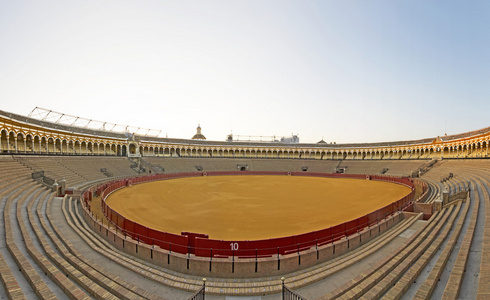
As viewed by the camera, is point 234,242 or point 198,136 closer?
point 234,242

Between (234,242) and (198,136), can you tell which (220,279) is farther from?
(198,136)

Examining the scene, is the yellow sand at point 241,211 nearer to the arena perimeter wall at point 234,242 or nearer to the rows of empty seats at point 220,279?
the arena perimeter wall at point 234,242

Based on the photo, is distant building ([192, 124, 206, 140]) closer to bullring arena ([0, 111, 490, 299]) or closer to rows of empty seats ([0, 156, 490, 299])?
bullring arena ([0, 111, 490, 299])

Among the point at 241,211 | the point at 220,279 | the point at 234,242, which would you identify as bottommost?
the point at 241,211

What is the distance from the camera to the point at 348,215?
18031mm

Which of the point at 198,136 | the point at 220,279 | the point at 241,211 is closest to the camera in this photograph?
the point at 220,279

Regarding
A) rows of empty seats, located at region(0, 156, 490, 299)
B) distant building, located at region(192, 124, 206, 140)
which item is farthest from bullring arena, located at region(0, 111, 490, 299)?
distant building, located at region(192, 124, 206, 140)

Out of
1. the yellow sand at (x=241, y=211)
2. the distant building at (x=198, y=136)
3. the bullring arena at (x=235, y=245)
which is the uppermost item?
the distant building at (x=198, y=136)

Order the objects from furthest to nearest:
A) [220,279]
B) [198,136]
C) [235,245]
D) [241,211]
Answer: [198,136] → [241,211] → [235,245] → [220,279]

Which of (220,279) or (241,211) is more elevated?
(220,279)

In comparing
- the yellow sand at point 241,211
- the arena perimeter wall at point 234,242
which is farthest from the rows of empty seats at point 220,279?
the yellow sand at point 241,211

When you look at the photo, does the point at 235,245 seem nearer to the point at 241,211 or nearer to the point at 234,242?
the point at 234,242

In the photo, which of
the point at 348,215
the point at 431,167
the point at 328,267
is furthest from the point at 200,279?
the point at 431,167

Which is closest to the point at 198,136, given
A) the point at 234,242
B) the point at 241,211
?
the point at 241,211
